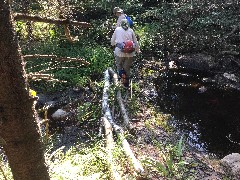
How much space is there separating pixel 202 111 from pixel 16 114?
820 cm

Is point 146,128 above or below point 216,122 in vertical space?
above

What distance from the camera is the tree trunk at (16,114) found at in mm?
1899

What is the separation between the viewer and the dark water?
793cm

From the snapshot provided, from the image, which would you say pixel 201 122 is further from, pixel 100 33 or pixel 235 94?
pixel 100 33

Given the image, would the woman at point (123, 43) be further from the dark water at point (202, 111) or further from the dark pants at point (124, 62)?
the dark water at point (202, 111)

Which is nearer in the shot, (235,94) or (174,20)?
(235,94)

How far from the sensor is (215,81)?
1145 centimetres

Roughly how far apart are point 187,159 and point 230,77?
6.30 m

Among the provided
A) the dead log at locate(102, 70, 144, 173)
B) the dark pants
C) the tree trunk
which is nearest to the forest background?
the dead log at locate(102, 70, 144, 173)

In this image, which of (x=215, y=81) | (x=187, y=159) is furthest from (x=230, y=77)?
(x=187, y=159)

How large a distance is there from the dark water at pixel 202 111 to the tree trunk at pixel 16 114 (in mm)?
5954

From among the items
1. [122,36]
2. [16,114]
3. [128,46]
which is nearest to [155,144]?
[128,46]

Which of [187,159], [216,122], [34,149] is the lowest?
[216,122]

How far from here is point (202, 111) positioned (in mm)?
9586
